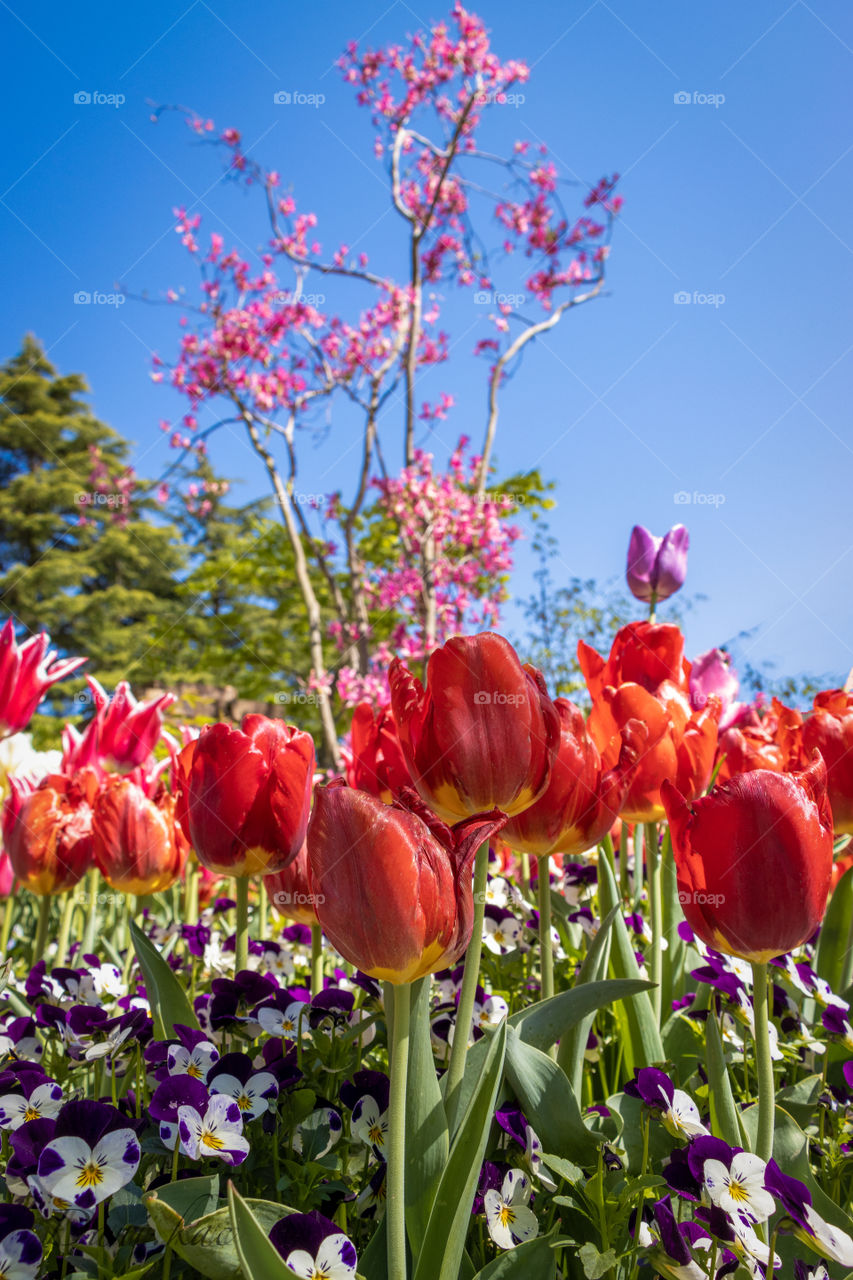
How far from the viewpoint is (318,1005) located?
3.41ft

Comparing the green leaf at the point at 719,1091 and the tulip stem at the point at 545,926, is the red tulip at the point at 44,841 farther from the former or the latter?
the green leaf at the point at 719,1091

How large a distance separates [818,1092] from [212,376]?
8.94m

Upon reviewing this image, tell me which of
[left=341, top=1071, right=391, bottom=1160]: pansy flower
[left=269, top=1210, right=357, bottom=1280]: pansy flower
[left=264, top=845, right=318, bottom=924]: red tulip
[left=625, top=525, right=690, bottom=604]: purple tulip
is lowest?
[left=341, top=1071, right=391, bottom=1160]: pansy flower

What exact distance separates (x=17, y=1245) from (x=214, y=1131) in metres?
0.17

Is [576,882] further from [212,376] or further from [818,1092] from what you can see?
[212,376]

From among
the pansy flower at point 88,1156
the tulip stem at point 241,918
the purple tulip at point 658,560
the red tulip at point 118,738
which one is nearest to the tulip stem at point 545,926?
the tulip stem at point 241,918

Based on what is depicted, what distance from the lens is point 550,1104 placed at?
84 cm

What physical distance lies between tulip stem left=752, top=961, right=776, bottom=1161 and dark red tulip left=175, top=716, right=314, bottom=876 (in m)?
0.54

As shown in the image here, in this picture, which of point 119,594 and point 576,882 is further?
point 119,594

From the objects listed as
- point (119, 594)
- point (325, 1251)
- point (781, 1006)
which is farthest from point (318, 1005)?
point (119, 594)

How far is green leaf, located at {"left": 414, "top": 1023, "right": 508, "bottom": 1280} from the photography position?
642 mm

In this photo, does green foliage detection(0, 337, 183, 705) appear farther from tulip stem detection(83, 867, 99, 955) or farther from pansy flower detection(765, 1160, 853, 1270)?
pansy flower detection(765, 1160, 853, 1270)

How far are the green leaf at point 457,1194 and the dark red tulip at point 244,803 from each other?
1.43 ft

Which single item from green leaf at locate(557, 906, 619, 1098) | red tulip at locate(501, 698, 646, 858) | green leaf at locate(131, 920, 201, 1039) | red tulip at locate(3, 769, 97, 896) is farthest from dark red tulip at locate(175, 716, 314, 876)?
red tulip at locate(3, 769, 97, 896)
